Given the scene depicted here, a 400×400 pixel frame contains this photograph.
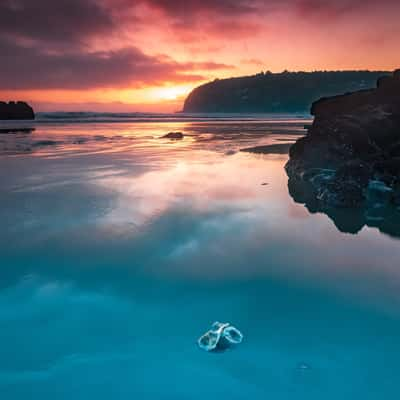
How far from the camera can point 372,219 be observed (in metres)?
7.47

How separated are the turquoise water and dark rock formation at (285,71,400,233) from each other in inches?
48.0

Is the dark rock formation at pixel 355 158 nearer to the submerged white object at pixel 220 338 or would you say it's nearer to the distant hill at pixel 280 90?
the submerged white object at pixel 220 338

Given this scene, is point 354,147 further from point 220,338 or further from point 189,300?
point 220,338

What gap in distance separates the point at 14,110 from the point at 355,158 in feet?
229

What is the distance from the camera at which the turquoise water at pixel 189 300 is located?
2.97 meters

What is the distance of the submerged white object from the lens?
11.0ft

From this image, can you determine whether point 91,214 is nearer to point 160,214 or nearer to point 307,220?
point 160,214

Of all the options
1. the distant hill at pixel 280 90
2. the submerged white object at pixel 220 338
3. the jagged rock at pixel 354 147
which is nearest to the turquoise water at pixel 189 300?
the submerged white object at pixel 220 338

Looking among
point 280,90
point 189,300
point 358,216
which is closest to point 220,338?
point 189,300

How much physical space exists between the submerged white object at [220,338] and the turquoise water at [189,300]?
0.08 meters

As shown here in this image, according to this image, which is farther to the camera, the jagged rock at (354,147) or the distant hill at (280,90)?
the distant hill at (280,90)

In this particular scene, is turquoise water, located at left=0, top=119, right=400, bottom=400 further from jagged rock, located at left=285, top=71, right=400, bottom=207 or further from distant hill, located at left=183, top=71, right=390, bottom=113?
distant hill, located at left=183, top=71, right=390, bottom=113

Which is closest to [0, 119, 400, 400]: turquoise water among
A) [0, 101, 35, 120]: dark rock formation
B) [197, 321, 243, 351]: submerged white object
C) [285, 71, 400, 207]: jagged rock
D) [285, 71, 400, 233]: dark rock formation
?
[197, 321, 243, 351]: submerged white object

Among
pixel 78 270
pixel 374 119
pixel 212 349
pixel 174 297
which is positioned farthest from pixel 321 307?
pixel 374 119
